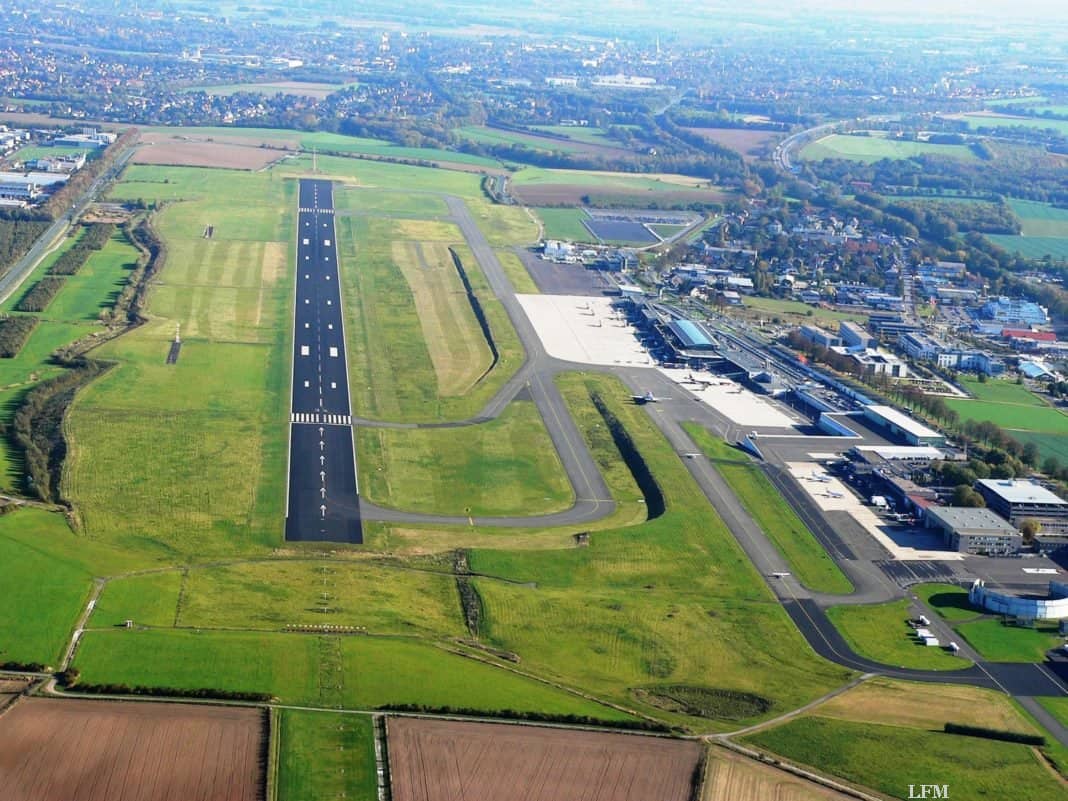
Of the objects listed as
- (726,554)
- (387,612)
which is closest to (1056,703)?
(726,554)

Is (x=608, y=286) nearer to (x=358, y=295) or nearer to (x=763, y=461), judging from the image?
(x=358, y=295)

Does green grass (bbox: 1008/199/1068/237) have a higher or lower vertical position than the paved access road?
lower

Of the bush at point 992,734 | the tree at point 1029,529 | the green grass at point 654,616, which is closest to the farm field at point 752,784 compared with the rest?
the green grass at point 654,616

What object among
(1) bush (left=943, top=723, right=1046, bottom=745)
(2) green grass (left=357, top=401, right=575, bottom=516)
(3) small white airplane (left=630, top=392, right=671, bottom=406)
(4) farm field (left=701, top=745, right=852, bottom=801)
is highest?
(4) farm field (left=701, top=745, right=852, bottom=801)

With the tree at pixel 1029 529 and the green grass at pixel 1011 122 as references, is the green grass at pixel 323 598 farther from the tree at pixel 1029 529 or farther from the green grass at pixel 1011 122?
the green grass at pixel 1011 122

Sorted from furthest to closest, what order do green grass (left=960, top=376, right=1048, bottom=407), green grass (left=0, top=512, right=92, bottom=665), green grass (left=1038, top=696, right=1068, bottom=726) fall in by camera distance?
green grass (left=960, top=376, right=1048, bottom=407)
green grass (left=1038, top=696, right=1068, bottom=726)
green grass (left=0, top=512, right=92, bottom=665)

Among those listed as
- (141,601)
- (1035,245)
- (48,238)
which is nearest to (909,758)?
(141,601)

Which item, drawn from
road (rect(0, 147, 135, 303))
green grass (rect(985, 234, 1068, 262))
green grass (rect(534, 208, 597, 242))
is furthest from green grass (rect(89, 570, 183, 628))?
green grass (rect(985, 234, 1068, 262))

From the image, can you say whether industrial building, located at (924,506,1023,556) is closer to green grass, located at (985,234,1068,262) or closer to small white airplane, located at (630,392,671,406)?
small white airplane, located at (630,392,671,406)
